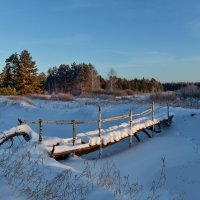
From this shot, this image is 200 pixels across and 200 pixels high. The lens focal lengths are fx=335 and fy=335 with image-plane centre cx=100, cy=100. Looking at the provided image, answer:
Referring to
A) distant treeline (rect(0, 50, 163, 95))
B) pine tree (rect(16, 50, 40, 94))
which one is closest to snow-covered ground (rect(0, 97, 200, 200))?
distant treeline (rect(0, 50, 163, 95))

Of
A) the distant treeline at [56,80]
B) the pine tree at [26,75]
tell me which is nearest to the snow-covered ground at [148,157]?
the distant treeline at [56,80]

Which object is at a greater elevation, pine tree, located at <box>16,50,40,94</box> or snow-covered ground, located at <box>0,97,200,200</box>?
pine tree, located at <box>16,50,40,94</box>

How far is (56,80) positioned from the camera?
95438mm

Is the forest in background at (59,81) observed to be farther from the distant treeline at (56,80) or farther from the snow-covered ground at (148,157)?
the snow-covered ground at (148,157)

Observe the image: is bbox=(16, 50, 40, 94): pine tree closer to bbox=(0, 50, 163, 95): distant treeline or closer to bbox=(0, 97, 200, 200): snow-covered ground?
bbox=(0, 50, 163, 95): distant treeline

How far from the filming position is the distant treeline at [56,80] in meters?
58.9

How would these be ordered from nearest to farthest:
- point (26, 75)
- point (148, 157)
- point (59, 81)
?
point (148, 157) → point (26, 75) → point (59, 81)

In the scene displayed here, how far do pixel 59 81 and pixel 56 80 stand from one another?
144 cm

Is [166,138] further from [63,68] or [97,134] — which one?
[63,68]

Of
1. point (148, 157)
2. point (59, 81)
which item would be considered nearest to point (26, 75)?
point (59, 81)

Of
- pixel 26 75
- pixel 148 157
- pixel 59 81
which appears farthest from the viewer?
pixel 59 81

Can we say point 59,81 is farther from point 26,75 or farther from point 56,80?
point 26,75

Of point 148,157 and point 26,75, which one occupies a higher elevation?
point 26,75

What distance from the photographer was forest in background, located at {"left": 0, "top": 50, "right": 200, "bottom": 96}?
58.9m
